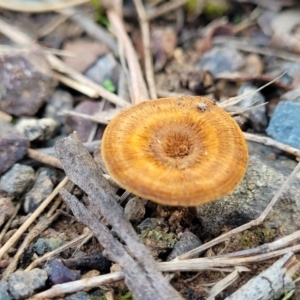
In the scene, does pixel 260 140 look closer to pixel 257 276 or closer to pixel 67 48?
pixel 257 276

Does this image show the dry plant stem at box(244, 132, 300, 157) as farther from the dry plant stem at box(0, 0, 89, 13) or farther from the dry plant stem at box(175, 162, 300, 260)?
the dry plant stem at box(0, 0, 89, 13)

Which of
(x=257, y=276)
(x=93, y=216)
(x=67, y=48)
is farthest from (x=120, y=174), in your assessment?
(x=67, y=48)

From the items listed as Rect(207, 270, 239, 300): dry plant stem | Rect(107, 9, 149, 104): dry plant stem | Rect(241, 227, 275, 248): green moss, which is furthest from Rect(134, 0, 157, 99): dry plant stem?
Rect(207, 270, 239, 300): dry plant stem

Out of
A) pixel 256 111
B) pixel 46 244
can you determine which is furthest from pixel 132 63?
pixel 46 244

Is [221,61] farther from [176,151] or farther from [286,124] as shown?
[176,151]

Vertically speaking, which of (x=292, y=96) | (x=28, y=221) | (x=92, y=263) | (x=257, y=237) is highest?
(x=28, y=221)

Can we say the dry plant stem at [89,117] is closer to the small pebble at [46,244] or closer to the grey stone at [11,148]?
the grey stone at [11,148]
